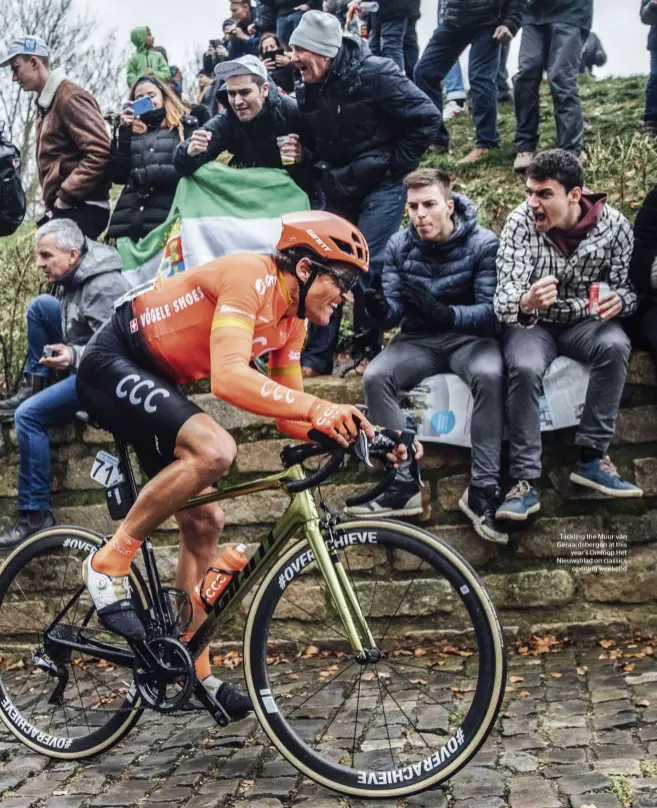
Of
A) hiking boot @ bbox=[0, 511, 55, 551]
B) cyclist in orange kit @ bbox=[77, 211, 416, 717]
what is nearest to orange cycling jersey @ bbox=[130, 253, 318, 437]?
cyclist in orange kit @ bbox=[77, 211, 416, 717]

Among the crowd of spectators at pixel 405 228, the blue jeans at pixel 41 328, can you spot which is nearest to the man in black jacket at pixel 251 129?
the crowd of spectators at pixel 405 228

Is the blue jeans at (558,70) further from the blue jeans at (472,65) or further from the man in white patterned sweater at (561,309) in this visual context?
the man in white patterned sweater at (561,309)

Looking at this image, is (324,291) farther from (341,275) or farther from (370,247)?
(370,247)

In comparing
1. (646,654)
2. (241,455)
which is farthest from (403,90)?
(646,654)

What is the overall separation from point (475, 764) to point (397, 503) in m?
1.77

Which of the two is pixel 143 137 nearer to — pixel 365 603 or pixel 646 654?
pixel 365 603

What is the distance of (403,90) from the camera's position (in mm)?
5863

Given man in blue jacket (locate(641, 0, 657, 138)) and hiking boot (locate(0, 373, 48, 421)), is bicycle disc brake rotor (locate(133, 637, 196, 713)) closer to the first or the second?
hiking boot (locate(0, 373, 48, 421))

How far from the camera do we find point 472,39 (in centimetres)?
807

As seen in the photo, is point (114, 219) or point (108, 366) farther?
point (114, 219)

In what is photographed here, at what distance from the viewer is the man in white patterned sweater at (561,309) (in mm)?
4789

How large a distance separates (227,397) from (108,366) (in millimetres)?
688

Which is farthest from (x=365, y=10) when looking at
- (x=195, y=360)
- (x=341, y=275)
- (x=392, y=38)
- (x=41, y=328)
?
(x=195, y=360)

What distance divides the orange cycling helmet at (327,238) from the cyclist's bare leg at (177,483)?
0.74 m
